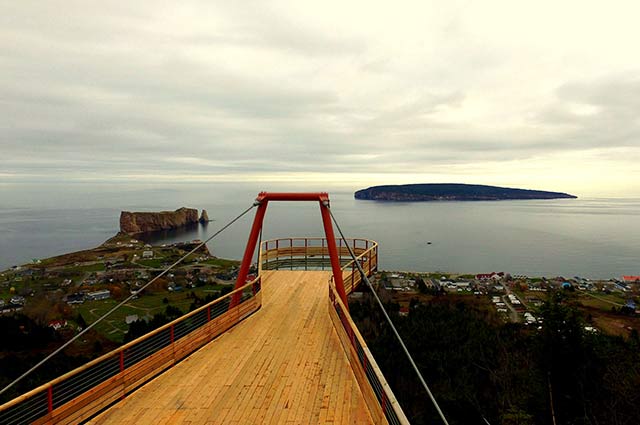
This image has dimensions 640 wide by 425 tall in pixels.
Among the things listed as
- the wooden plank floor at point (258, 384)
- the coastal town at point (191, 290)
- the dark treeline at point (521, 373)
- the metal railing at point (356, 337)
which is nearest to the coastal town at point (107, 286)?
the coastal town at point (191, 290)

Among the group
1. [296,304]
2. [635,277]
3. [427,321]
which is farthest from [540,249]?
[296,304]

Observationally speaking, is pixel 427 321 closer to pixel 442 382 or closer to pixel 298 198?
pixel 442 382

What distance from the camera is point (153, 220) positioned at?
427 ft

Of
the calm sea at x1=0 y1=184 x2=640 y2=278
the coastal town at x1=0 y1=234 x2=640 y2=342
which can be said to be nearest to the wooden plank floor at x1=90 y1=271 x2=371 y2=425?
the coastal town at x1=0 y1=234 x2=640 y2=342

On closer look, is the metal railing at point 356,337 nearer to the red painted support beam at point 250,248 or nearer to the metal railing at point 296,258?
the metal railing at point 296,258

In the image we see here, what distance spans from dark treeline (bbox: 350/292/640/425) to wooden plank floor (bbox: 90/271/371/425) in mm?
12634

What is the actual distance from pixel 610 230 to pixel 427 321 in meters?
111

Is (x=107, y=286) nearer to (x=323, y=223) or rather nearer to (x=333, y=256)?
(x=333, y=256)

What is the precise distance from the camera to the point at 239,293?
944 centimetres

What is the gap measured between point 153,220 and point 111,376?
136995mm

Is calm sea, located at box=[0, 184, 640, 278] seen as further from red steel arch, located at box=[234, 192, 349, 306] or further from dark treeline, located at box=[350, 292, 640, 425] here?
red steel arch, located at box=[234, 192, 349, 306]

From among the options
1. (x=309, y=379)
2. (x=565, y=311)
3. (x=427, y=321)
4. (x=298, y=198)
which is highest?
(x=298, y=198)

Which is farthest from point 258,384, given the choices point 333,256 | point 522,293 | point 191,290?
point 522,293

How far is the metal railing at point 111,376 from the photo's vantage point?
4.52 m
